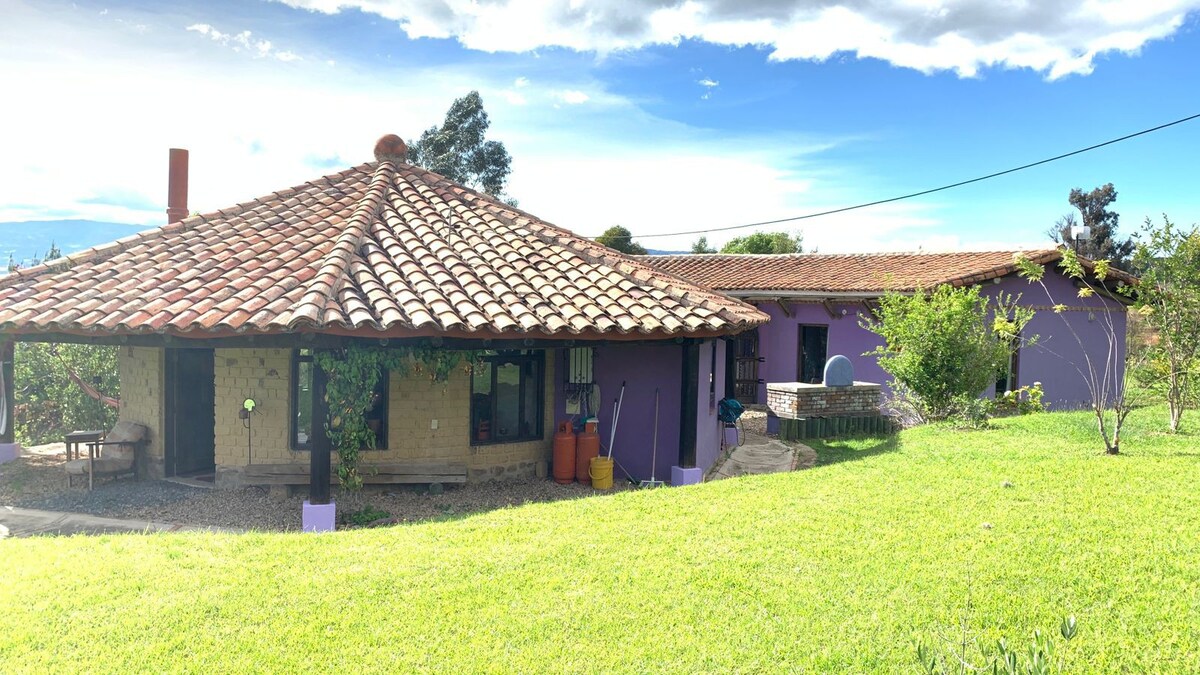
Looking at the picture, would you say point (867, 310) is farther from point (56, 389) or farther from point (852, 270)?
point (56, 389)

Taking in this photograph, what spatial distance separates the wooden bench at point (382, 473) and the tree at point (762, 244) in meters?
35.8

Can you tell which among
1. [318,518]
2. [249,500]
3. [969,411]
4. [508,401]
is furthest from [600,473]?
[969,411]

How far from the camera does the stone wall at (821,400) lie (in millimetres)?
14672

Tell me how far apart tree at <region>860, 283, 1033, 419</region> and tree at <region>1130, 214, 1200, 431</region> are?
Answer: 2233 mm

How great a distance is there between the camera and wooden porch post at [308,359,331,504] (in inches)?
340

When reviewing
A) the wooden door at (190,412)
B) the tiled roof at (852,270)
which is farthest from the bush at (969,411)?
the wooden door at (190,412)

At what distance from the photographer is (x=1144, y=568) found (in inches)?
219

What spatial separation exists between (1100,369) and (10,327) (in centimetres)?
2259

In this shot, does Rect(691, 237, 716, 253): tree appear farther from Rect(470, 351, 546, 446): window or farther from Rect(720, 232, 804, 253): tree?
Rect(470, 351, 546, 446): window

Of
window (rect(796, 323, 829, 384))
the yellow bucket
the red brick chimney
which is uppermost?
the red brick chimney

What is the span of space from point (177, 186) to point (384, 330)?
29.8ft

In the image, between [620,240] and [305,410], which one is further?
[620,240]

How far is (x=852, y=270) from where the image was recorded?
20500 mm

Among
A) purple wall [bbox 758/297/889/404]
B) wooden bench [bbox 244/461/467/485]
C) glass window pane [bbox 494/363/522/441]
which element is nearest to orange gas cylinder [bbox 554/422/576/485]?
glass window pane [bbox 494/363/522/441]
